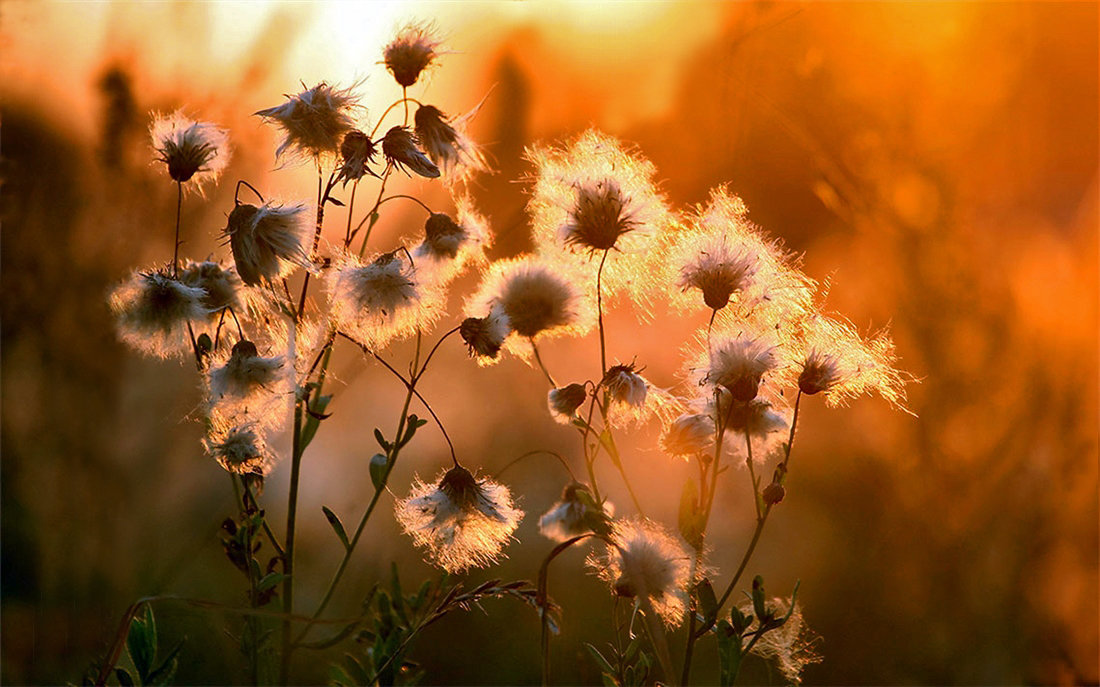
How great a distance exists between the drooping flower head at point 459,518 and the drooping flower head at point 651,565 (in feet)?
0.28

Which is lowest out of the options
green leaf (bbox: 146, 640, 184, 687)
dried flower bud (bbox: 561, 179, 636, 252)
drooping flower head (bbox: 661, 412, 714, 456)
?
green leaf (bbox: 146, 640, 184, 687)

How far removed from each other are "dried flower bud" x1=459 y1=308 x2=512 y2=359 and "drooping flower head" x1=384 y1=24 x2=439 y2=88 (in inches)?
6.0

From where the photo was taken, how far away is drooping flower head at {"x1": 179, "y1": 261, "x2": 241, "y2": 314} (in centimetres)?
58

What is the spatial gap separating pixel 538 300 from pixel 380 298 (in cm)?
9

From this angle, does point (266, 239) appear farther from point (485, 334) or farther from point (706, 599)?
point (706, 599)

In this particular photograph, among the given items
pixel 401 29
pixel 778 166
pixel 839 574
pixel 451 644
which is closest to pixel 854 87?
pixel 778 166

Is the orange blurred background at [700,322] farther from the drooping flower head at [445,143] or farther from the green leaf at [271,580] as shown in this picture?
the green leaf at [271,580]

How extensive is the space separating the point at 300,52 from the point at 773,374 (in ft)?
2.05

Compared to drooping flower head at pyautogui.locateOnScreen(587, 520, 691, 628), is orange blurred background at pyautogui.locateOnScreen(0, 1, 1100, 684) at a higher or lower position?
higher

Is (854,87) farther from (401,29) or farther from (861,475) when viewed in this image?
(401,29)

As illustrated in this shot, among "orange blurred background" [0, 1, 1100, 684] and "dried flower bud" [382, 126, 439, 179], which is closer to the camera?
"dried flower bud" [382, 126, 439, 179]

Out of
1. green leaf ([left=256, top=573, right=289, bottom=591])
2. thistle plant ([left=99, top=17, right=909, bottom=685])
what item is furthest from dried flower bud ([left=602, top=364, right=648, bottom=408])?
green leaf ([left=256, top=573, right=289, bottom=591])

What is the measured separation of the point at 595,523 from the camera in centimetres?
50

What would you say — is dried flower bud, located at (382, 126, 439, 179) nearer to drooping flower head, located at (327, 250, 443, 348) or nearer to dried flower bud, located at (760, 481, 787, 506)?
drooping flower head, located at (327, 250, 443, 348)
